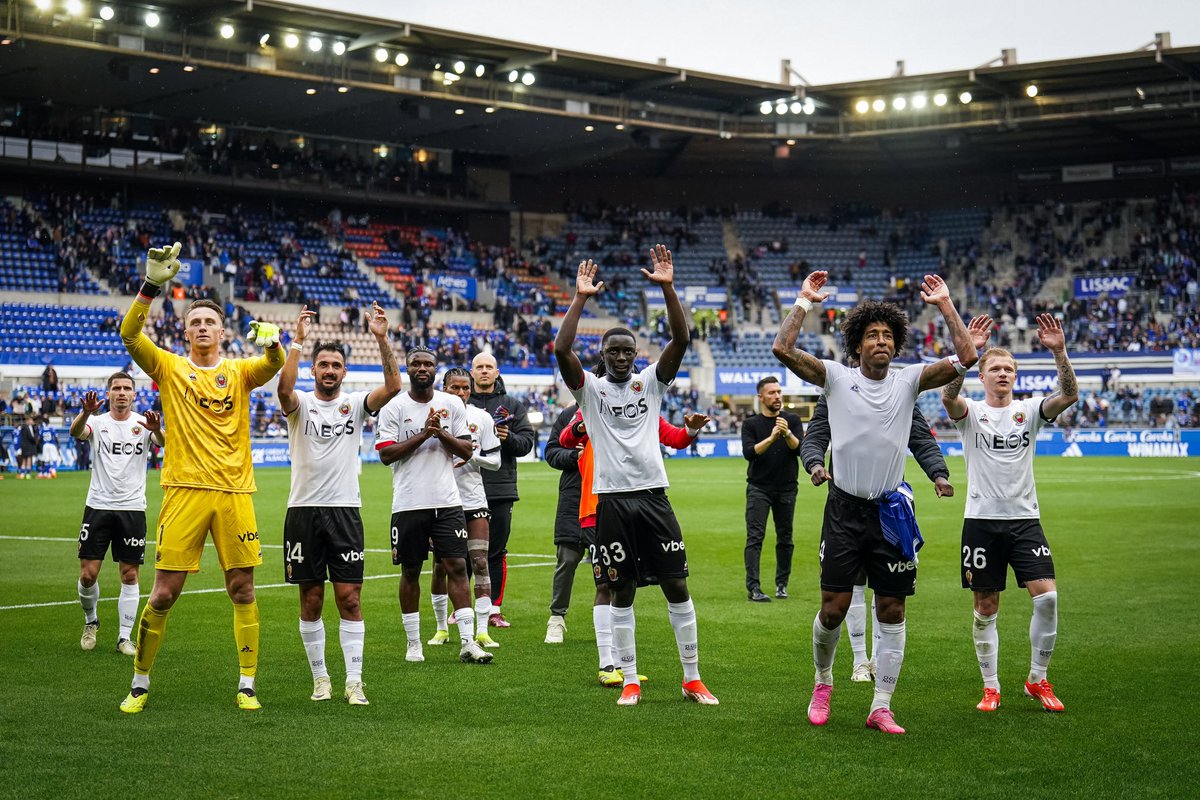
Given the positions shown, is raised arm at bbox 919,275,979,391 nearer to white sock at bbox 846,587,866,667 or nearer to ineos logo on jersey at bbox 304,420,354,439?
white sock at bbox 846,587,866,667

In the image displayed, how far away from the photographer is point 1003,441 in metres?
8.48

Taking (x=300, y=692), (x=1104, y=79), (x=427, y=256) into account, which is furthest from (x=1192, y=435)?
(x=300, y=692)

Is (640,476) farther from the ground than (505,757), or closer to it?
farther from the ground

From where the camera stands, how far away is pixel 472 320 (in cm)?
5500

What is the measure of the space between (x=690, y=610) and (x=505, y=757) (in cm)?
198

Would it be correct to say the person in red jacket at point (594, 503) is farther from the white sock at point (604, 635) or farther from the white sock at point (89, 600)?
the white sock at point (89, 600)

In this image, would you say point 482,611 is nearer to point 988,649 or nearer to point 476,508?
point 476,508

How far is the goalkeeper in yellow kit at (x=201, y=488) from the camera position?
7953 millimetres

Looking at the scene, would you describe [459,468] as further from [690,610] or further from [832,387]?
[832,387]

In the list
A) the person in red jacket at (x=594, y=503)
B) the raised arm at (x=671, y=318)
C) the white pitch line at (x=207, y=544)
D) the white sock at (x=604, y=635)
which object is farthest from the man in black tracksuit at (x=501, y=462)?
the white pitch line at (x=207, y=544)

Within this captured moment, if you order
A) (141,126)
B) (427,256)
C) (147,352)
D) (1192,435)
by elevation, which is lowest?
(1192,435)

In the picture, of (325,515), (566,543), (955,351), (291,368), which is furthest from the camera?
(566,543)

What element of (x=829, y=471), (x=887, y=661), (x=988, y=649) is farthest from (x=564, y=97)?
(x=887, y=661)

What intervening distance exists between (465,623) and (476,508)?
1.23m
